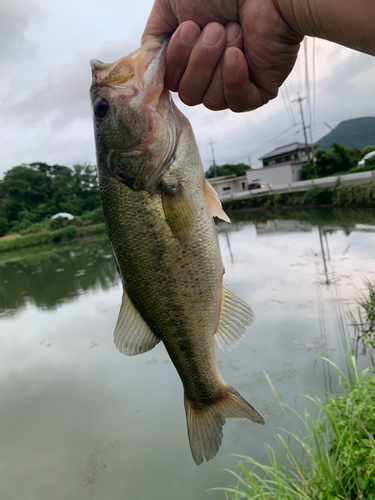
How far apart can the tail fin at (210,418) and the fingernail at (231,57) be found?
56.5 inches

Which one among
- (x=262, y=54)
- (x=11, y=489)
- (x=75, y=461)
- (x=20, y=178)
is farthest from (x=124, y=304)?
(x=20, y=178)

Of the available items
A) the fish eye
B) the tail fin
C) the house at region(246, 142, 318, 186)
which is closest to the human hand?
the fish eye

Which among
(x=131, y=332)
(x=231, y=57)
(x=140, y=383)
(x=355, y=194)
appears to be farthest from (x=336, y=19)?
(x=355, y=194)

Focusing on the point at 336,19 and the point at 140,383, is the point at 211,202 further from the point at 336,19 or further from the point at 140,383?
the point at 140,383

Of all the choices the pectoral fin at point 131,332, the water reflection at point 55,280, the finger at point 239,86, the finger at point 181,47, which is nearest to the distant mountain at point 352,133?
the water reflection at point 55,280

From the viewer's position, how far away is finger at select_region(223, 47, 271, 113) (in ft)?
4.52

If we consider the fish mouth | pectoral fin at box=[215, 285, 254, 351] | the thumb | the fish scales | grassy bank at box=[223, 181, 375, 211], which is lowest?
grassy bank at box=[223, 181, 375, 211]

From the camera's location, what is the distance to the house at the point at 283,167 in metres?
38.3

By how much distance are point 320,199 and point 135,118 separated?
20.8 metres

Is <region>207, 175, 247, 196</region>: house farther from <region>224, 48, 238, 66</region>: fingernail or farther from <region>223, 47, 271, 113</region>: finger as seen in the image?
<region>224, 48, 238, 66</region>: fingernail

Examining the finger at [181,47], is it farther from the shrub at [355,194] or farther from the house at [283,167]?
the house at [283,167]

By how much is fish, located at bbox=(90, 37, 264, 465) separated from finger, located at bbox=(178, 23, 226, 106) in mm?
107

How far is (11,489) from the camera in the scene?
4.54 m

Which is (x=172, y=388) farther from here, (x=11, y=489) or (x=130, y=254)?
(x=130, y=254)
